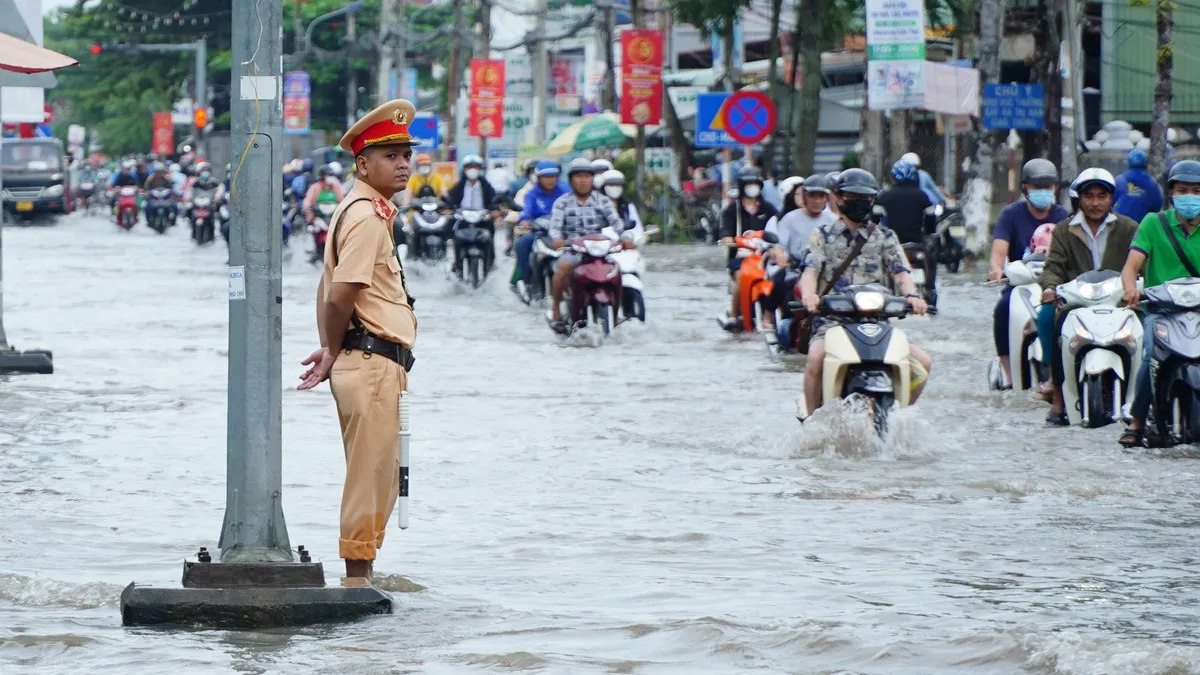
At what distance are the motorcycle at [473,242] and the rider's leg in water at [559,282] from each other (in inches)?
283

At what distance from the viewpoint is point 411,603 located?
6.84 m

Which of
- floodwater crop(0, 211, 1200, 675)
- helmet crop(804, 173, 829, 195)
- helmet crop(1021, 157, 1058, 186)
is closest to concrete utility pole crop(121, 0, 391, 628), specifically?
floodwater crop(0, 211, 1200, 675)

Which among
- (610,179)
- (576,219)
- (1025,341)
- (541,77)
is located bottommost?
(1025,341)

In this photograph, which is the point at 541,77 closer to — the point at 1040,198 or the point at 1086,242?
Answer: the point at 1040,198

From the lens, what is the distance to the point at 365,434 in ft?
21.2

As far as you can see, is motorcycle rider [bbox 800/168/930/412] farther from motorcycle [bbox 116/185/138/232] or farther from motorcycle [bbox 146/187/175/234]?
motorcycle [bbox 116/185/138/232]

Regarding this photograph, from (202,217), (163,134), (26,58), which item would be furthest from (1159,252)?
(163,134)

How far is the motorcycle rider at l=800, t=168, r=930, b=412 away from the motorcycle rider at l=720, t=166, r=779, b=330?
7367 millimetres

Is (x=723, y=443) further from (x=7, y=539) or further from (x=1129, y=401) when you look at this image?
(x=7, y=539)

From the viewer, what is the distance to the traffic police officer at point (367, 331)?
6.44 metres

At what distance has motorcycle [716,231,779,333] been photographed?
17.6m

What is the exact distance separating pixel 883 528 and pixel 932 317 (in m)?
12.0

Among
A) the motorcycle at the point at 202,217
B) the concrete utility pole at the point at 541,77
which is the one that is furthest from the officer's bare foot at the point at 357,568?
the concrete utility pole at the point at 541,77

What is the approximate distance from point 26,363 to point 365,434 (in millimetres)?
8980
